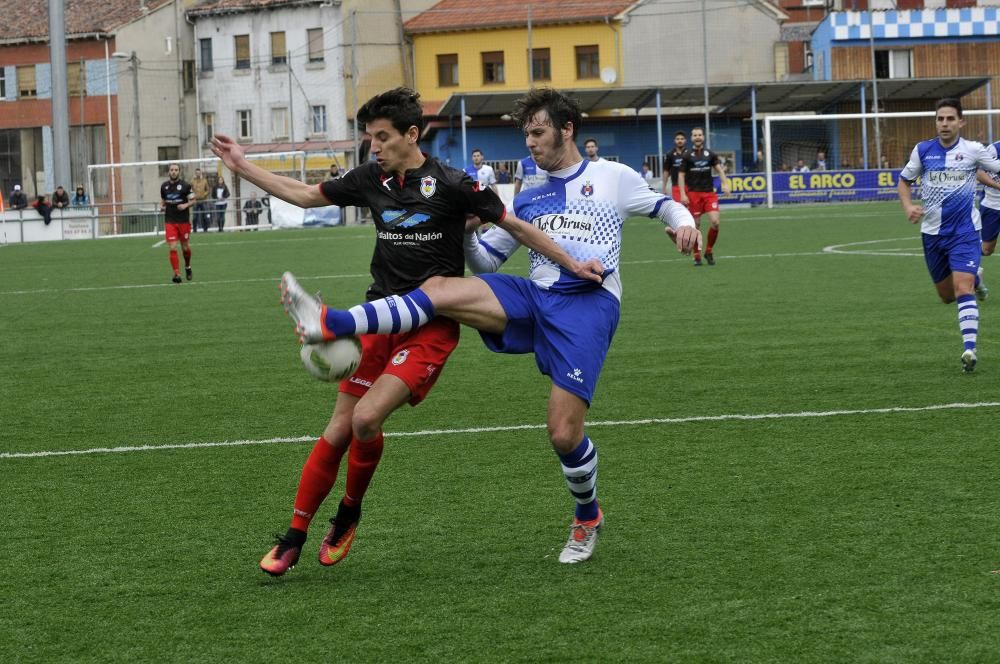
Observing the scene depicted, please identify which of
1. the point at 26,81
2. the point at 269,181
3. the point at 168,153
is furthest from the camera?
the point at 26,81

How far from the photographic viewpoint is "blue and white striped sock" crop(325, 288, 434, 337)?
532cm

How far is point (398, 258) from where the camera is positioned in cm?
570

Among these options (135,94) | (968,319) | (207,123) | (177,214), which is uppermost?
(135,94)

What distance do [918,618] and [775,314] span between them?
10.0 m

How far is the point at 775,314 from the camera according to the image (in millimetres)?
14445

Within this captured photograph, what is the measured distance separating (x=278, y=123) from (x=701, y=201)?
4479cm

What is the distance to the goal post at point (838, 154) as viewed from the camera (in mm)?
43000

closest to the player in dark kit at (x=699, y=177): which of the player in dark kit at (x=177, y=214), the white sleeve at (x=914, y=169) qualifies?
the player in dark kit at (x=177, y=214)

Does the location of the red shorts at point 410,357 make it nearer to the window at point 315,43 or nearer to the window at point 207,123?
the window at point 315,43

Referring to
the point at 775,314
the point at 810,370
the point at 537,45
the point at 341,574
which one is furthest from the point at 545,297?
the point at 537,45

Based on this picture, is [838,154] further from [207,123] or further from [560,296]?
[560,296]

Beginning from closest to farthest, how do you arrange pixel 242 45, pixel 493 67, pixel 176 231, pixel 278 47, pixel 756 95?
pixel 176 231 < pixel 756 95 < pixel 493 67 < pixel 278 47 < pixel 242 45

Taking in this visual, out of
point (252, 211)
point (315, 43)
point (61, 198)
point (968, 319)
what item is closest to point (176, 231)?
point (968, 319)

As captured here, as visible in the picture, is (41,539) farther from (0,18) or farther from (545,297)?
(0,18)
